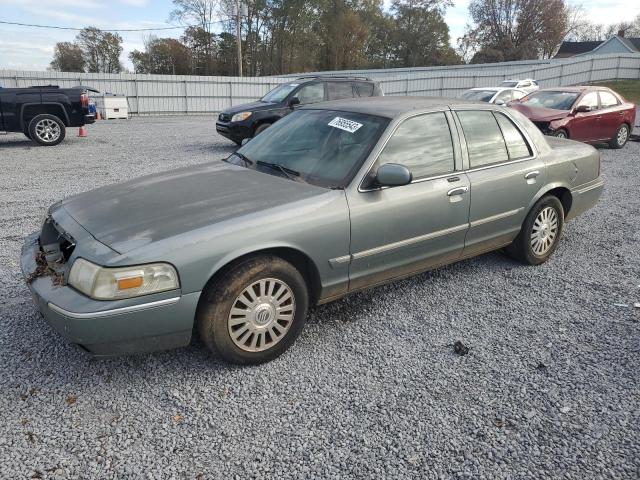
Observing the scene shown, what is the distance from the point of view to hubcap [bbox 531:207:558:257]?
468cm

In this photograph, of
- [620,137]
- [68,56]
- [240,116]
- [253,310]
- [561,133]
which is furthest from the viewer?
[68,56]

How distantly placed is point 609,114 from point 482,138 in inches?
381

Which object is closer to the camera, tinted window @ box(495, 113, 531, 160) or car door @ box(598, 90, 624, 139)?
tinted window @ box(495, 113, 531, 160)

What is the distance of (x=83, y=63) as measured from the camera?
191 feet

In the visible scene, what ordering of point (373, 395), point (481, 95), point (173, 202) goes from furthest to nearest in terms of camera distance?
point (481, 95), point (173, 202), point (373, 395)

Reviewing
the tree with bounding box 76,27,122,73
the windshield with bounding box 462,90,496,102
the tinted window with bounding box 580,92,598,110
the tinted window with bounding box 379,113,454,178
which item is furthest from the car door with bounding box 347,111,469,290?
the tree with bounding box 76,27,122,73

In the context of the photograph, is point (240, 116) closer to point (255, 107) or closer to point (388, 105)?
Answer: point (255, 107)

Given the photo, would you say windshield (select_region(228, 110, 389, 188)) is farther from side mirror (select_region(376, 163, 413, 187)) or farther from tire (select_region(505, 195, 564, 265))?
tire (select_region(505, 195, 564, 265))

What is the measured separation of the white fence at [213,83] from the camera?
23562 mm

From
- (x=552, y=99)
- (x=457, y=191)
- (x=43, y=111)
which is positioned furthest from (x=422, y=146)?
(x=43, y=111)

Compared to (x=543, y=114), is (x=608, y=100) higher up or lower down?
higher up

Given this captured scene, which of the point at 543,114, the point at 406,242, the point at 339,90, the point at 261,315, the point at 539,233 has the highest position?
the point at 339,90

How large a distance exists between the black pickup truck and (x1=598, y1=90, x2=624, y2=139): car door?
41.0 ft

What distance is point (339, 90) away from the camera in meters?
11.6
